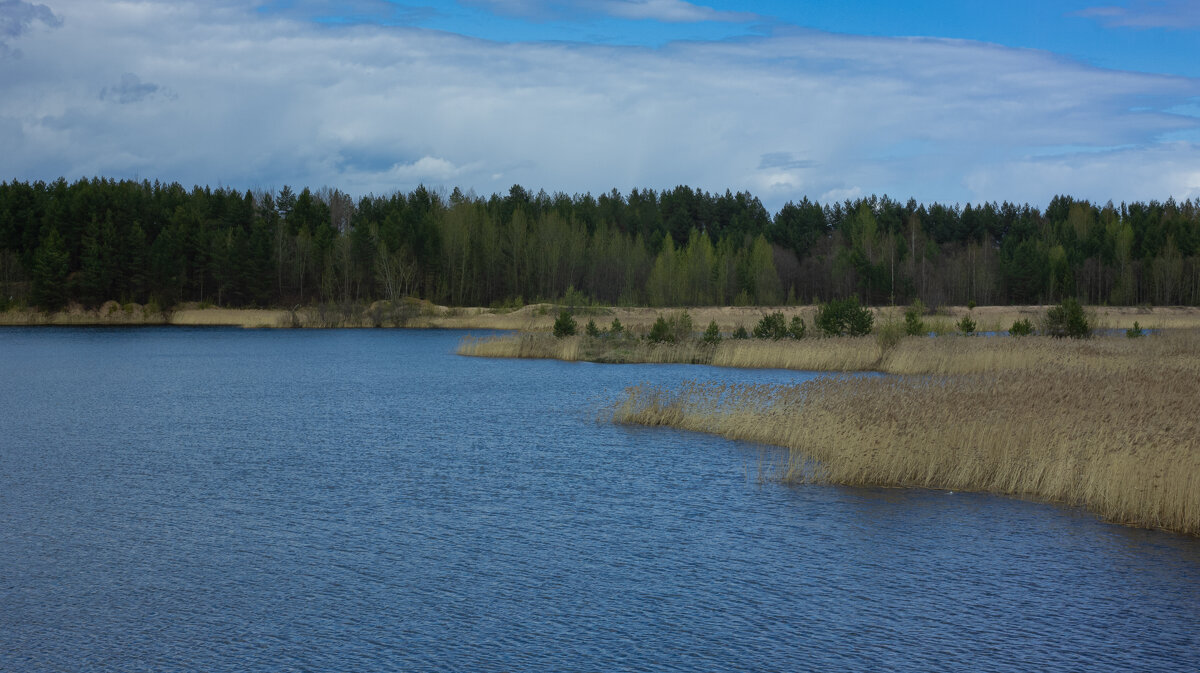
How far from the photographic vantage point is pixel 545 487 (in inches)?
605

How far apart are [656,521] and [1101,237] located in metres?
109

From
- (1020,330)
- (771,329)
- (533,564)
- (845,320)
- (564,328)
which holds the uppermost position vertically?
(845,320)

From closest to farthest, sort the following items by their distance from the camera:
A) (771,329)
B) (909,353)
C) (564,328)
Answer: (909,353)
(771,329)
(564,328)

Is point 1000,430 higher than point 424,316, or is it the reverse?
point 424,316

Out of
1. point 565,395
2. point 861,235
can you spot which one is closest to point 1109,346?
point 565,395

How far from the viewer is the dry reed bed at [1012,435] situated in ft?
42.7

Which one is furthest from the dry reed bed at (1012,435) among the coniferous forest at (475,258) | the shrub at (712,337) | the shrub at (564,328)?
the coniferous forest at (475,258)

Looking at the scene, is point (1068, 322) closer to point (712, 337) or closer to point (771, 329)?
point (771, 329)

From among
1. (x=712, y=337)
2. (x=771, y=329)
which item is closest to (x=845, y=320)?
(x=771, y=329)

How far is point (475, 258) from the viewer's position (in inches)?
3944

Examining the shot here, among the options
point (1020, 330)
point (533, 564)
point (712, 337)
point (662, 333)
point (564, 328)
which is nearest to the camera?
point (533, 564)

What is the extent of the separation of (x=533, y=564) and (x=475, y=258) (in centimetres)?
9051

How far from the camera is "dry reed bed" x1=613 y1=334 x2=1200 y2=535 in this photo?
13016 mm

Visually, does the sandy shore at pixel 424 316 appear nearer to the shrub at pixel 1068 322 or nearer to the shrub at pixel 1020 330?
the shrub at pixel 1020 330
